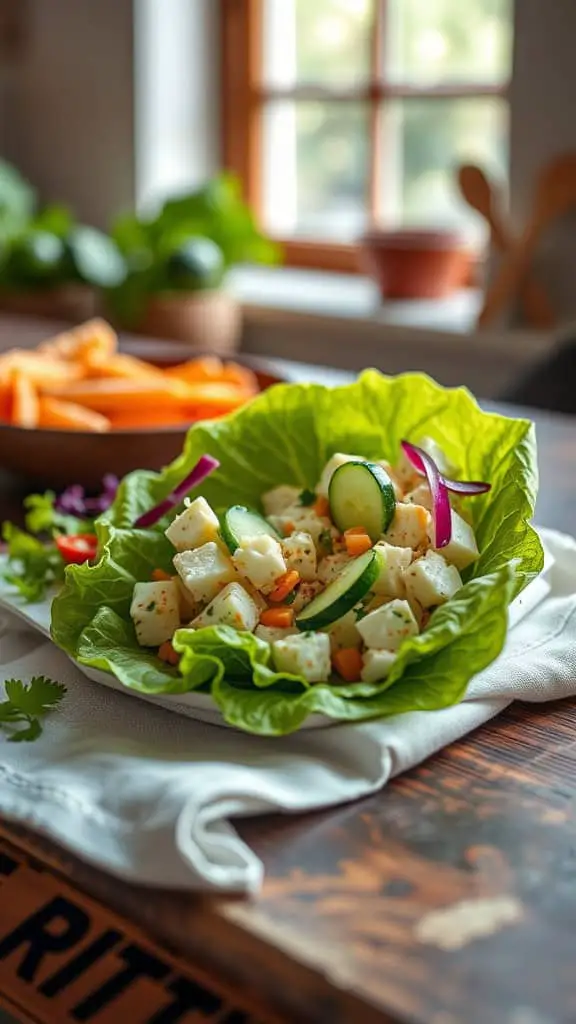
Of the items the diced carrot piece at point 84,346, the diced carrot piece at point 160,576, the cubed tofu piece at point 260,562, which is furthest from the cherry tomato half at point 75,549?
the diced carrot piece at point 84,346

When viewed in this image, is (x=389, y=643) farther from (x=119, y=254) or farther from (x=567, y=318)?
(x=119, y=254)

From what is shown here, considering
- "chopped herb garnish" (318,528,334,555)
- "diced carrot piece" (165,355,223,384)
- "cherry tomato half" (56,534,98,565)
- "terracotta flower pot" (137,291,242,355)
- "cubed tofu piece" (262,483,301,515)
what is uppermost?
"chopped herb garnish" (318,528,334,555)

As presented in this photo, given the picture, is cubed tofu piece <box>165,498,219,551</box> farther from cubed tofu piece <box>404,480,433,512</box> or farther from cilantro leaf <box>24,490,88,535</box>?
cilantro leaf <box>24,490,88,535</box>

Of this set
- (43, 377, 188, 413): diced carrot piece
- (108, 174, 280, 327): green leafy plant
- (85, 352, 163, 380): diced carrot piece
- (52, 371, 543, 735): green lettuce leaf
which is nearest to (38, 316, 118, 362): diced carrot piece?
(85, 352, 163, 380): diced carrot piece

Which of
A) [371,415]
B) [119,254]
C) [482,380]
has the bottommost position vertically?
[482,380]

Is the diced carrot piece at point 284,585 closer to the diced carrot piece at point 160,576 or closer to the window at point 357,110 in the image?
the diced carrot piece at point 160,576

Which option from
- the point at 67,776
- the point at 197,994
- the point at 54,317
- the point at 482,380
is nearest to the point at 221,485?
the point at 67,776
